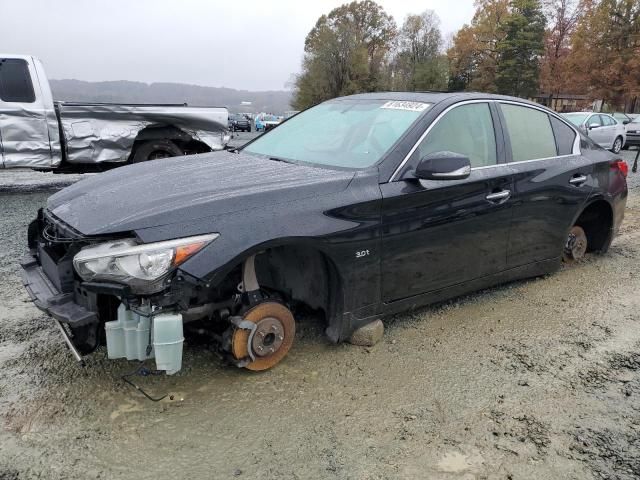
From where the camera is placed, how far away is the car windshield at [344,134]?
332 cm

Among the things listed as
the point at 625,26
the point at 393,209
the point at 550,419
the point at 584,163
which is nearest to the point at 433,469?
the point at 550,419

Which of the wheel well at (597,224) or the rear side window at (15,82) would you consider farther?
the rear side window at (15,82)

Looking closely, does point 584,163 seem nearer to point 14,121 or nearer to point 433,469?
point 433,469

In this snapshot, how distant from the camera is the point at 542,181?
3.98 metres

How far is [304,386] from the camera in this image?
9.48 ft

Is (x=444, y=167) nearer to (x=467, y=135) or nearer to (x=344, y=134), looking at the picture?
(x=467, y=135)

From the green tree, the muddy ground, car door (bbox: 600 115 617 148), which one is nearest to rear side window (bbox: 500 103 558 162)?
the muddy ground

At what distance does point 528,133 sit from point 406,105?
1123 millimetres

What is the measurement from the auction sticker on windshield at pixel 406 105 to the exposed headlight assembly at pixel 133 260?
1.85 meters

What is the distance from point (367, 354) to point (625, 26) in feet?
133

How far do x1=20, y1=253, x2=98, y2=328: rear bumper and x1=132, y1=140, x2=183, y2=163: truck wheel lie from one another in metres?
6.10

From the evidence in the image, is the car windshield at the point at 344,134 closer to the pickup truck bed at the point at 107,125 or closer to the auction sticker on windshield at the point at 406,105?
the auction sticker on windshield at the point at 406,105

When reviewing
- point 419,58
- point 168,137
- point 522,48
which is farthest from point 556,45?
point 168,137

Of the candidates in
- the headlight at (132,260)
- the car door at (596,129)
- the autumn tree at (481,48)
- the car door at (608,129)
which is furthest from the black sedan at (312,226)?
the autumn tree at (481,48)
